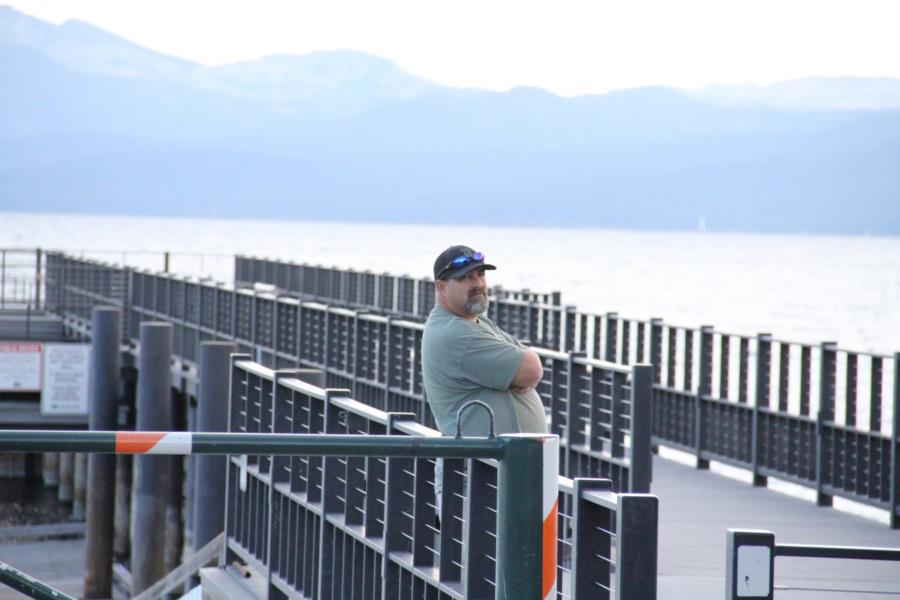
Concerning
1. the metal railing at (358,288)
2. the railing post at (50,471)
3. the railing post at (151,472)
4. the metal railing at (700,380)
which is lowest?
the railing post at (50,471)

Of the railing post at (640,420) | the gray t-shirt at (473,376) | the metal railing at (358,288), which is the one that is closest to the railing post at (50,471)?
the metal railing at (358,288)

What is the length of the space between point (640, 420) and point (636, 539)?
5.82 meters

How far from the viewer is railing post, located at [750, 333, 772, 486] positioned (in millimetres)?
14484

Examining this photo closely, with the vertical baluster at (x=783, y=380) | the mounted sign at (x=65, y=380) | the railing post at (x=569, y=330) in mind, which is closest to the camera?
the vertical baluster at (x=783, y=380)

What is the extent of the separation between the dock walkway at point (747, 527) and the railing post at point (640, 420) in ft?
1.45

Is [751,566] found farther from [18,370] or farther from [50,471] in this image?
[50,471]

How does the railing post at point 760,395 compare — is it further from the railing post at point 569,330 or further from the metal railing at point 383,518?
the metal railing at point 383,518

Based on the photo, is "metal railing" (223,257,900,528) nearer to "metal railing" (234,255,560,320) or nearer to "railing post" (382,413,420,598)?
"metal railing" (234,255,560,320)

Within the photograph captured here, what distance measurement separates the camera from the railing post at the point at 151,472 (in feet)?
60.0

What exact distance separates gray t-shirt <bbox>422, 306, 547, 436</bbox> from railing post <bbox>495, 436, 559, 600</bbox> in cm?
222

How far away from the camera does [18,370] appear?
79.2 feet

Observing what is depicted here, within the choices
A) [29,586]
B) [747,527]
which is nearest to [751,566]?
[29,586]

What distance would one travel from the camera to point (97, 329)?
75.2 ft

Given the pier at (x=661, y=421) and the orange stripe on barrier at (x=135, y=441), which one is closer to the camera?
the orange stripe on barrier at (x=135, y=441)
